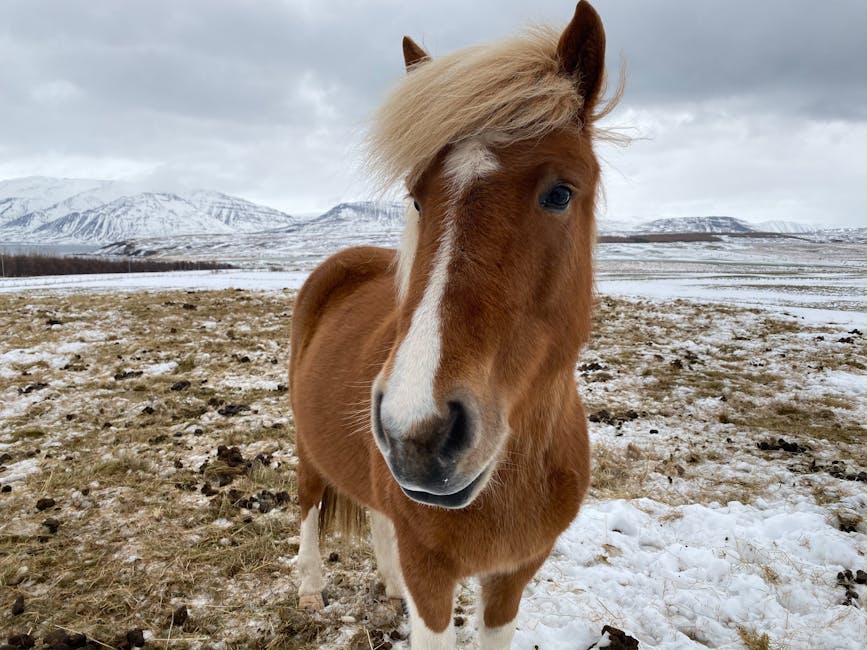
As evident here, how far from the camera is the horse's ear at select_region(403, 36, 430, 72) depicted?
7.69 feet

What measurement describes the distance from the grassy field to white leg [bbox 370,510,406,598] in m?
0.15

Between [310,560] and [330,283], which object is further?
[330,283]

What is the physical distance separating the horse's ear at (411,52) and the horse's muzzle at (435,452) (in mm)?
1880

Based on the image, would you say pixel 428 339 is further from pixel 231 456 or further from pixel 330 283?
pixel 231 456

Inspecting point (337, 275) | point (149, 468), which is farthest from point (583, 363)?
point (149, 468)

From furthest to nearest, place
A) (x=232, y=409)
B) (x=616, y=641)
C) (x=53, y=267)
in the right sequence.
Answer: (x=53, y=267) < (x=232, y=409) < (x=616, y=641)

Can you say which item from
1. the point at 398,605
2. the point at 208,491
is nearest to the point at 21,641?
the point at 208,491

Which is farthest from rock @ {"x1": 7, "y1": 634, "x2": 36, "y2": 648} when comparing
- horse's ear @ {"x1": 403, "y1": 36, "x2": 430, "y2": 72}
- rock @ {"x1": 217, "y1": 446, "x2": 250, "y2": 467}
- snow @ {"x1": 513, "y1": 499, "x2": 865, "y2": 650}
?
horse's ear @ {"x1": 403, "y1": 36, "x2": 430, "y2": 72}

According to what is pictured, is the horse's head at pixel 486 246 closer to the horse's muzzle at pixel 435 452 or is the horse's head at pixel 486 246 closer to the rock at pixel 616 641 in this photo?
the horse's muzzle at pixel 435 452

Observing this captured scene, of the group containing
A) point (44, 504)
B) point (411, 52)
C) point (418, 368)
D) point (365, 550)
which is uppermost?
point (411, 52)

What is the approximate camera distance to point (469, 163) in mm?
1617

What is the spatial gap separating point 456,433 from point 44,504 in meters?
4.57

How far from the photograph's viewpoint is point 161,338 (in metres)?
9.45

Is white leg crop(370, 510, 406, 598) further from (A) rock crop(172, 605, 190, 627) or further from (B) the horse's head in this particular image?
(B) the horse's head
